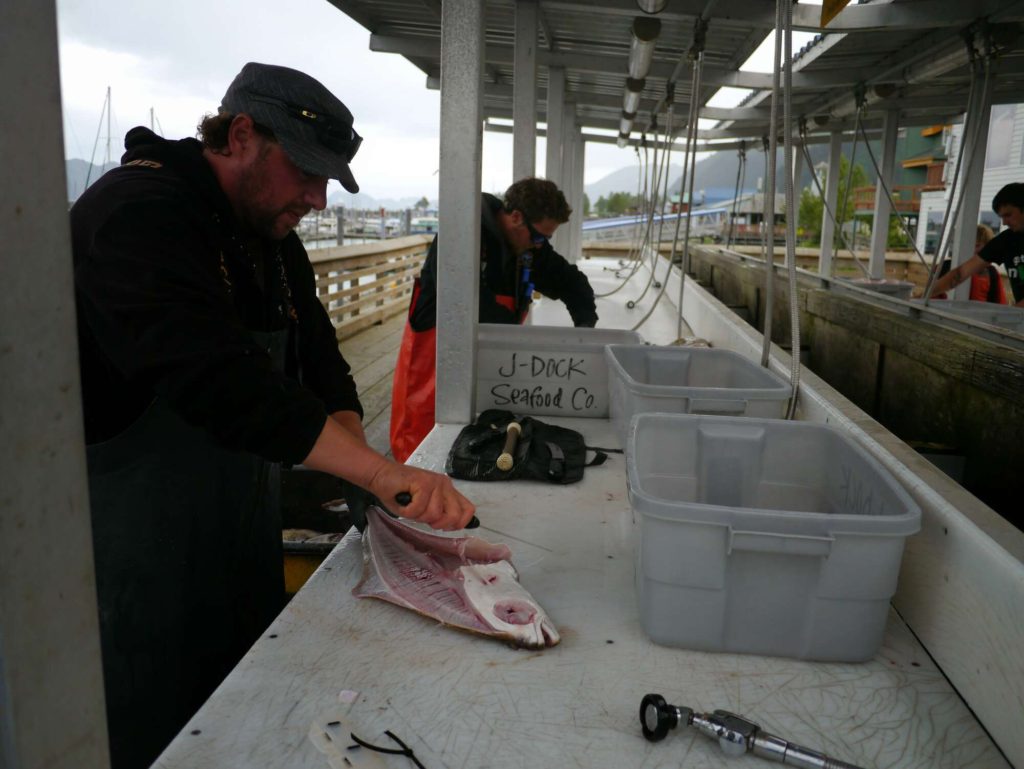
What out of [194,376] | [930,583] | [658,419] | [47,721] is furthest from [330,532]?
[47,721]

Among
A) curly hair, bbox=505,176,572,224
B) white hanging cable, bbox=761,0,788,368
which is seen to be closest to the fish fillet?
A: white hanging cable, bbox=761,0,788,368

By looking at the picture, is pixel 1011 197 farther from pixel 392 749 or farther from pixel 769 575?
pixel 392 749

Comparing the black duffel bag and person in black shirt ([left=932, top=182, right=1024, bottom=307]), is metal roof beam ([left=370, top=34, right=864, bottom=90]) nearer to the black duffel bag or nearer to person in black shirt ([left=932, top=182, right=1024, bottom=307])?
person in black shirt ([left=932, top=182, right=1024, bottom=307])

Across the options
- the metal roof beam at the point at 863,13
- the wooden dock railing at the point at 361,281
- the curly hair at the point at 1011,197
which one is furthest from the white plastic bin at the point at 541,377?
the wooden dock railing at the point at 361,281

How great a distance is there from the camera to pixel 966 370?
3330 mm

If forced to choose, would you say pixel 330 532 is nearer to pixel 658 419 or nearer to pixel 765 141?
pixel 658 419

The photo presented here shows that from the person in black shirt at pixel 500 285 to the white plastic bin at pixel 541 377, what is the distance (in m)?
0.60

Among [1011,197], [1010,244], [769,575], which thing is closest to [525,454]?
[769,575]

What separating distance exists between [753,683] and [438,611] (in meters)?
0.64

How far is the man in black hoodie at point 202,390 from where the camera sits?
1510 mm

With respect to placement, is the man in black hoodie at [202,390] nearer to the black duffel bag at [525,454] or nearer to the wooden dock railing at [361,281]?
the black duffel bag at [525,454]

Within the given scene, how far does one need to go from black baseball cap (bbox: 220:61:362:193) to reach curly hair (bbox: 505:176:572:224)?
256 centimetres

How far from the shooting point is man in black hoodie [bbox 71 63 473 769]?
151 centimetres

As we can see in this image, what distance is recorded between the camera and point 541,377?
11.1 feet
